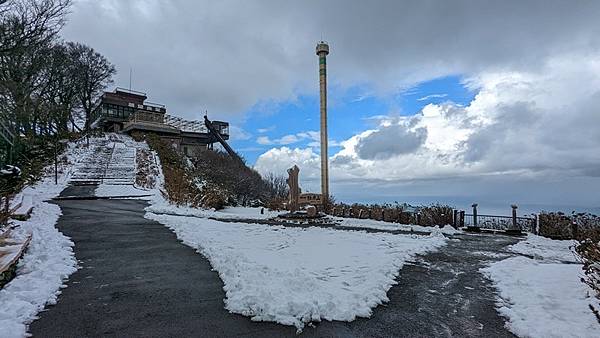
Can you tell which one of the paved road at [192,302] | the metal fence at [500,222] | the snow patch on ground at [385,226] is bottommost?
the paved road at [192,302]

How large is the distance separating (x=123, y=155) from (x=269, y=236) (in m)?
23.9

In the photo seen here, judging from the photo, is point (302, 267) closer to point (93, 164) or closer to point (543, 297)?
point (543, 297)

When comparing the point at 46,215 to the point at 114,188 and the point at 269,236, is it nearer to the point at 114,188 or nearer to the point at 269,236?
the point at 269,236

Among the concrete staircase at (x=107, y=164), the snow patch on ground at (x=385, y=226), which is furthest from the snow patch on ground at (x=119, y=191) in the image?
the snow patch on ground at (x=385, y=226)

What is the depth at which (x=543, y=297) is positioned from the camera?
481 centimetres

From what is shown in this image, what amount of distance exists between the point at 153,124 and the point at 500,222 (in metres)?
36.9

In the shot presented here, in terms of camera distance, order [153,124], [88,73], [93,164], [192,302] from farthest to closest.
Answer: [153,124] → [88,73] → [93,164] → [192,302]

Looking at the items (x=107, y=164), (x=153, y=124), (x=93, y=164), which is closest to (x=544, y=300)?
(x=107, y=164)

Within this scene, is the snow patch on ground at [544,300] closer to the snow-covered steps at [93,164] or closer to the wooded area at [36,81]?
the wooded area at [36,81]

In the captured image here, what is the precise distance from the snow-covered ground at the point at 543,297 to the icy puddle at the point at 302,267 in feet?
5.07

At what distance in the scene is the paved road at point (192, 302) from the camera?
3.67 m

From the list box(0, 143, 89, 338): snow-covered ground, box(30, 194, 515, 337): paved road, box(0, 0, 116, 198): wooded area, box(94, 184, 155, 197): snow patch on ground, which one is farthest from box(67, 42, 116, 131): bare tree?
box(30, 194, 515, 337): paved road

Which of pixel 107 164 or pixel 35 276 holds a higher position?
pixel 107 164

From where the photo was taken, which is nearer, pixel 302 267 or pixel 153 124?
pixel 302 267
